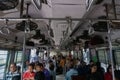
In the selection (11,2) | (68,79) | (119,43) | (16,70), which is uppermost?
(11,2)

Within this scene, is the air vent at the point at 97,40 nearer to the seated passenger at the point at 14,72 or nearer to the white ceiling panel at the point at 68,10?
the white ceiling panel at the point at 68,10

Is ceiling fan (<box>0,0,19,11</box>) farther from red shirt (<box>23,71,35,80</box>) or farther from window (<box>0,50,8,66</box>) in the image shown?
window (<box>0,50,8,66</box>)

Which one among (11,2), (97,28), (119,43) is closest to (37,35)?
(97,28)

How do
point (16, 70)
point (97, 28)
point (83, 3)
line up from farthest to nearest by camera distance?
point (16, 70) → point (97, 28) → point (83, 3)

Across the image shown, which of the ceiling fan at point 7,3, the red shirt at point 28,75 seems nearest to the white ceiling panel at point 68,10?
the ceiling fan at point 7,3

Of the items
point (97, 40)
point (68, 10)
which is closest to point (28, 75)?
point (68, 10)

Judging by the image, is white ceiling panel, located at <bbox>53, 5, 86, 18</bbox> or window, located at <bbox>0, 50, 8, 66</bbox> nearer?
white ceiling panel, located at <bbox>53, 5, 86, 18</bbox>

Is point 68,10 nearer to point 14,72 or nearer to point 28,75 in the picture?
point 28,75

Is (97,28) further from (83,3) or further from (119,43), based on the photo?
(119,43)

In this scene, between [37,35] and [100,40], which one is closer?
[37,35]

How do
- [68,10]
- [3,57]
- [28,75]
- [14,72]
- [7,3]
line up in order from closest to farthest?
[7,3], [68,10], [28,75], [14,72], [3,57]

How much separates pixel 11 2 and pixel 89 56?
6.85 metres

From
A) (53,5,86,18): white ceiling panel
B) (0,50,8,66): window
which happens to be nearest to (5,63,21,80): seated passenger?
(53,5,86,18): white ceiling panel

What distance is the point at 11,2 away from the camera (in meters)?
1.85
